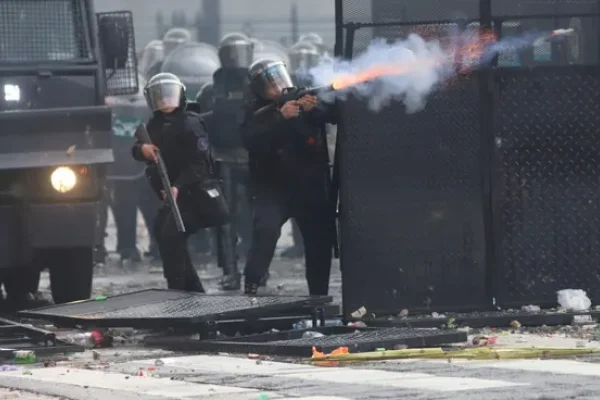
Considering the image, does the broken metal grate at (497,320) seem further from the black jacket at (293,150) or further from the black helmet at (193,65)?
the black helmet at (193,65)

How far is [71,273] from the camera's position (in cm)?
1359

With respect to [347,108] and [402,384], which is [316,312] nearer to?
[347,108]

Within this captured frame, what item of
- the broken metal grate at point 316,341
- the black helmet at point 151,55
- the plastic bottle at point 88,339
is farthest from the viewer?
the black helmet at point 151,55

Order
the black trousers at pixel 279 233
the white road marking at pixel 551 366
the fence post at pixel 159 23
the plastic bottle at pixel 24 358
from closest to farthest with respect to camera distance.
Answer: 1. the white road marking at pixel 551 366
2. the plastic bottle at pixel 24 358
3. the black trousers at pixel 279 233
4. the fence post at pixel 159 23

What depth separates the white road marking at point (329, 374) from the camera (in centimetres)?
833

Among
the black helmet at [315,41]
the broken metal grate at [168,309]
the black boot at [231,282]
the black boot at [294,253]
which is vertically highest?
the black helmet at [315,41]

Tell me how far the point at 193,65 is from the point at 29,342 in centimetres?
1476

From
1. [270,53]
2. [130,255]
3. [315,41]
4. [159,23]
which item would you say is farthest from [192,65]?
[159,23]

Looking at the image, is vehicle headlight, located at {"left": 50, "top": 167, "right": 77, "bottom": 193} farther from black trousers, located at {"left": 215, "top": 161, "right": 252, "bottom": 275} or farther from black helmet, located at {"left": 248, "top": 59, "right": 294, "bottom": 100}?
black trousers, located at {"left": 215, "top": 161, "right": 252, "bottom": 275}

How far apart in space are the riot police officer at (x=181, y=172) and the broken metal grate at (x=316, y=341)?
2.34 meters

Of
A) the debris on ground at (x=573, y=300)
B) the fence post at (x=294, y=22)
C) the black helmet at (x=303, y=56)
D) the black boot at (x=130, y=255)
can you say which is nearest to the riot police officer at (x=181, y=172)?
the debris on ground at (x=573, y=300)

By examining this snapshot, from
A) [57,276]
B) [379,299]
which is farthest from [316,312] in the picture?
[57,276]

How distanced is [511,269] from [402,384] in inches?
125

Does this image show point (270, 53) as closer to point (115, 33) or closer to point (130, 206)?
point (130, 206)
